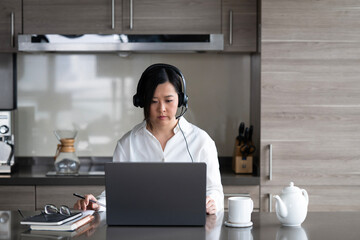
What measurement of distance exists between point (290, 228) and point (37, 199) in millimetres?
1994

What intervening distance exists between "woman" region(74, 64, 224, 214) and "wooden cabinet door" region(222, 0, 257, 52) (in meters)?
1.26

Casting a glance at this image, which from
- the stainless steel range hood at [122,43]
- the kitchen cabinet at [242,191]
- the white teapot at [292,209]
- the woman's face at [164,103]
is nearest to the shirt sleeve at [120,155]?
the woman's face at [164,103]

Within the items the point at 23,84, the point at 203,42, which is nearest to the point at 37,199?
the point at 23,84

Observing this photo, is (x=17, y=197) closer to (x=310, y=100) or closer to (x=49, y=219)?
(x=49, y=219)

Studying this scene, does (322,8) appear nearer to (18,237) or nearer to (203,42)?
(203,42)

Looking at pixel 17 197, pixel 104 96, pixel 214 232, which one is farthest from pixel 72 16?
pixel 214 232

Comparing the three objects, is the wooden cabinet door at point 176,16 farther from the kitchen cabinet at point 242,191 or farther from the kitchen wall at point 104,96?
the kitchen cabinet at point 242,191

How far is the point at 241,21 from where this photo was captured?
3.65 meters

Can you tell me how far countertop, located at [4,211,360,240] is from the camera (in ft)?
5.96

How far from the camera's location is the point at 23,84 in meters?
4.05

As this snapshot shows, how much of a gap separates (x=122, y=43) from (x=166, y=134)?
4.03 feet

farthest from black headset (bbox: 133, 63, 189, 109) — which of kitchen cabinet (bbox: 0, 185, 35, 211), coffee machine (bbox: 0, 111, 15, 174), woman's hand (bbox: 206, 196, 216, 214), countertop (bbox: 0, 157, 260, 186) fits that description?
coffee machine (bbox: 0, 111, 15, 174)

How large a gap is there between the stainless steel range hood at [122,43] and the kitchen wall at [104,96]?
1.33 ft

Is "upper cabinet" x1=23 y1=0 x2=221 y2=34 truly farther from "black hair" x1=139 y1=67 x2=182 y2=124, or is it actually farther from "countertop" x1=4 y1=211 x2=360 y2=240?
"countertop" x1=4 y1=211 x2=360 y2=240
